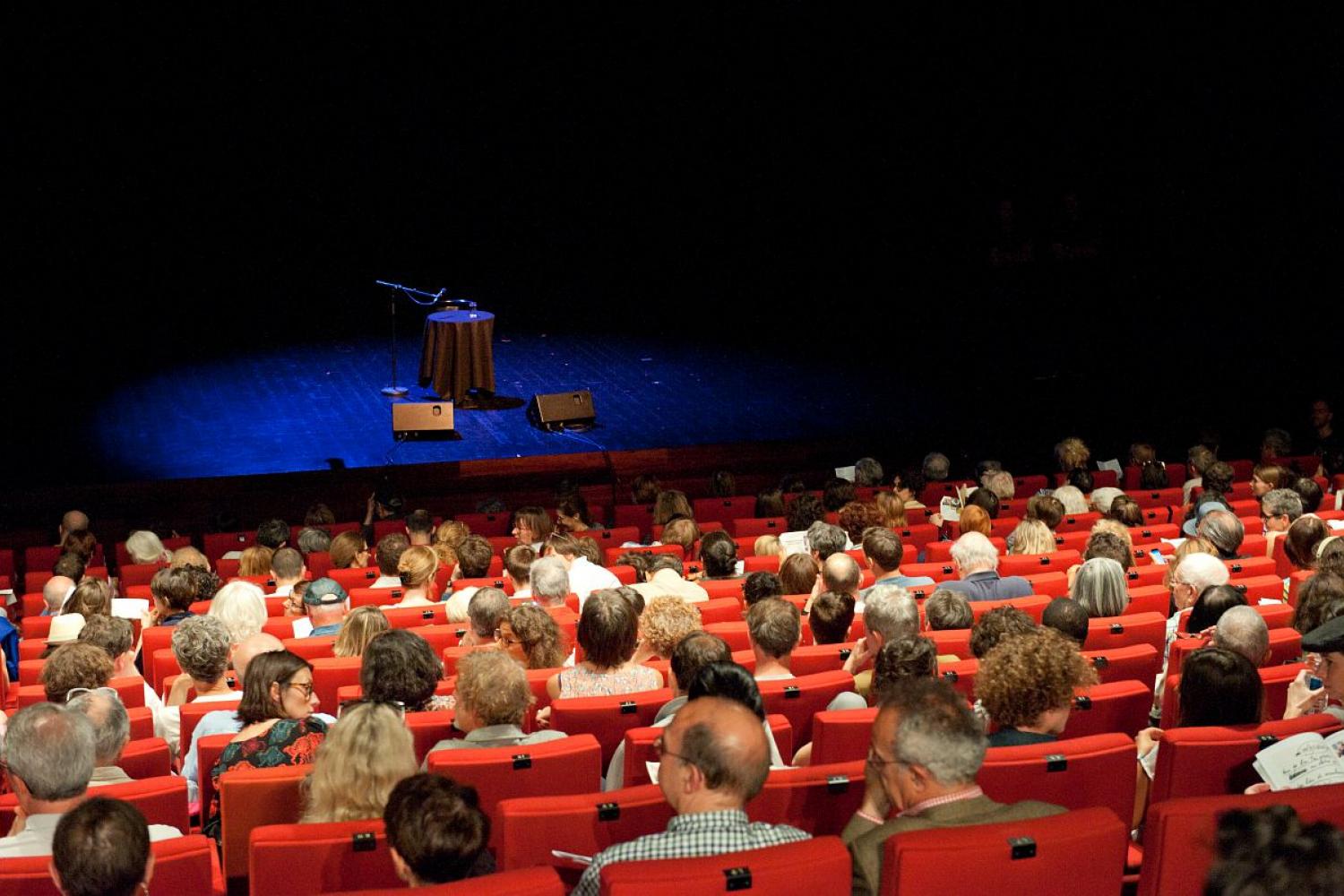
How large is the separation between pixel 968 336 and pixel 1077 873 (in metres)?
15.1

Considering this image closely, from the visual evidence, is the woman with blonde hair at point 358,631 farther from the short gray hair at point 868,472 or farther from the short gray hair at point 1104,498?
the short gray hair at point 868,472

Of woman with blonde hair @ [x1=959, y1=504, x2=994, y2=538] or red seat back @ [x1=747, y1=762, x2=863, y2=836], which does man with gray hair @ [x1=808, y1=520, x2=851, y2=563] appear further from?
red seat back @ [x1=747, y1=762, x2=863, y2=836]

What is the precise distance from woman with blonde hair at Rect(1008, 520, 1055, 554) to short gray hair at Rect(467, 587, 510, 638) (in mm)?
3622

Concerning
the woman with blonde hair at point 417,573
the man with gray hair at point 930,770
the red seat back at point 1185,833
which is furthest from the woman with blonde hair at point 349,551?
the red seat back at point 1185,833

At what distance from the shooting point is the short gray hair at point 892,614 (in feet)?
17.8

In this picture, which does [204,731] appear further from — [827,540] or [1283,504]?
[1283,504]

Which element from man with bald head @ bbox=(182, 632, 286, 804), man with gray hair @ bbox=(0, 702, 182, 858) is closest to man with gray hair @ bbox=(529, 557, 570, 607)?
man with bald head @ bbox=(182, 632, 286, 804)

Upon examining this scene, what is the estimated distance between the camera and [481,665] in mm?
4391

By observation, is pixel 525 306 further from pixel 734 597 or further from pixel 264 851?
pixel 264 851

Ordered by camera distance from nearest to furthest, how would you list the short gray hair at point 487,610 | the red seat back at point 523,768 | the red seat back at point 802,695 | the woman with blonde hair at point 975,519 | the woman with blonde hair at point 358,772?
1. the woman with blonde hair at point 358,772
2. the red seat back at point 523,768
3. the red seat back at point 802,695
4. the short gray hair at point 487,610
5. the woman with blonde hair at point 975,519

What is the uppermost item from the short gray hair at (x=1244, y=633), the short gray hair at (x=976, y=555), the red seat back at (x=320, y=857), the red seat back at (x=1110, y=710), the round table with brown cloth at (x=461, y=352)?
the round table with brown cloth at (x=461, y=352)

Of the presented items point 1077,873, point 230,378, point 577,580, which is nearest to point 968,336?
point 230,378

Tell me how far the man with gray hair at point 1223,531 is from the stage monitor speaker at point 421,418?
7902mm

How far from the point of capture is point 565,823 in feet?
11.6
